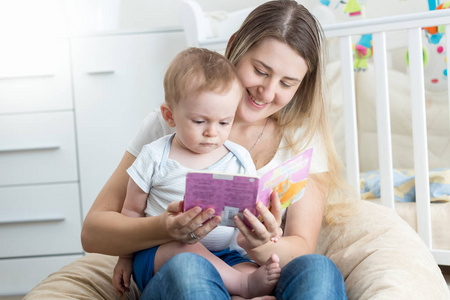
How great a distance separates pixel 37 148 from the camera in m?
2.33

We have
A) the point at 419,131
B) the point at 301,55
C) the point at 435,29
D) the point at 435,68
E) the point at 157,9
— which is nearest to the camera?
the point at 301,55

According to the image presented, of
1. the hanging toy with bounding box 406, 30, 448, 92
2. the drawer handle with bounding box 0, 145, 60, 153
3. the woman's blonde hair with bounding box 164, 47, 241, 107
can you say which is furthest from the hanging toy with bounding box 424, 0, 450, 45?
the drawer handle with bounding box 0, 145, 60, 153

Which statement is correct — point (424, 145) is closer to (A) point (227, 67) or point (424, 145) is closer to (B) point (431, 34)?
(B) point (431, 34)

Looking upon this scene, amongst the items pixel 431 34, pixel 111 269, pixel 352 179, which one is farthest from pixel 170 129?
pixel 431 34

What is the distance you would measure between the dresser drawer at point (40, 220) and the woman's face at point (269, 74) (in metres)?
1.30

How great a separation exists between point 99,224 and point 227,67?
0.42 meters

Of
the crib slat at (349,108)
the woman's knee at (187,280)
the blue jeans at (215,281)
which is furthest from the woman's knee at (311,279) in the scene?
the crib slat at (349,108)

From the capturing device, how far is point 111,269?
147 cm

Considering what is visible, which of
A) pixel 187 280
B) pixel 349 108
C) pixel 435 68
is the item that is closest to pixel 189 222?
pixel 187 280

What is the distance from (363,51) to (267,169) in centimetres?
124

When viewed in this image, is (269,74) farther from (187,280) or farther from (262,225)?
(187,280)

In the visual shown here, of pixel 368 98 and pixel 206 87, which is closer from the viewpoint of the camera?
pixel 206 87

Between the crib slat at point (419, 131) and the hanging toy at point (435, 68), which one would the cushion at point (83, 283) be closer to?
the crib slat at point (419, 131)

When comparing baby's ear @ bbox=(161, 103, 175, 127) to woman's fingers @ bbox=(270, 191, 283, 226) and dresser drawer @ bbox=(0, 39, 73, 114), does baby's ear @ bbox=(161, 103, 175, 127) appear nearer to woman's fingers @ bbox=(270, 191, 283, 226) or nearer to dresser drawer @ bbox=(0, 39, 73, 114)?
woman's fingers @ bbox=(270, 191, 283, 226)
